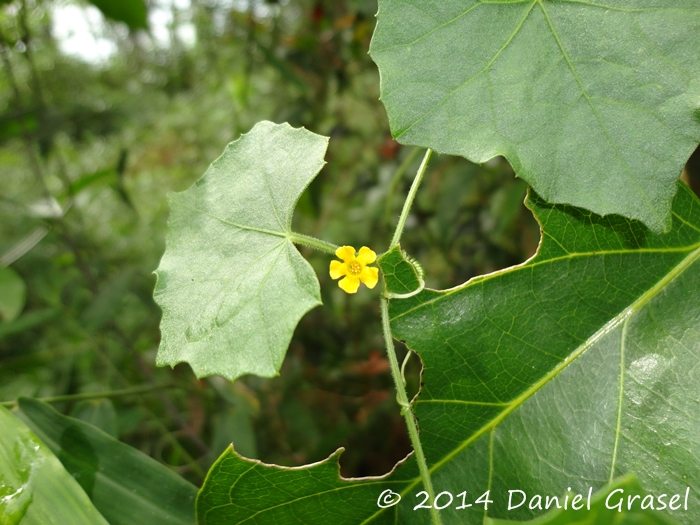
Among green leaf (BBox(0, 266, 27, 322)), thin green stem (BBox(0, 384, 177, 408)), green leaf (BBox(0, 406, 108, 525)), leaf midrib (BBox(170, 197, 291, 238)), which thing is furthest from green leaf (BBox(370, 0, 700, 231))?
green leaf (BBox(0, 266, 27, 322))

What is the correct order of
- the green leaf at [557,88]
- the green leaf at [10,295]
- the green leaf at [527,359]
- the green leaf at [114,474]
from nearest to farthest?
the green leaf at [557,88], the green leaf at [527,359], the green leaf at [114,474], the green leaf at [10,295]

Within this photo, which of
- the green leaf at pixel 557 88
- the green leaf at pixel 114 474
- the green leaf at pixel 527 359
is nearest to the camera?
the green leaf at pixel 557 88

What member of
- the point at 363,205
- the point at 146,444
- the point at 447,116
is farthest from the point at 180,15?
the point at 447,116

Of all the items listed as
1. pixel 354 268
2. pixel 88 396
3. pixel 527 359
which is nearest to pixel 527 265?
pixel 527 359

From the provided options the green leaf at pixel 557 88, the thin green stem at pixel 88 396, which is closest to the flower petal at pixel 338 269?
the green leaf at pixel 557 88
